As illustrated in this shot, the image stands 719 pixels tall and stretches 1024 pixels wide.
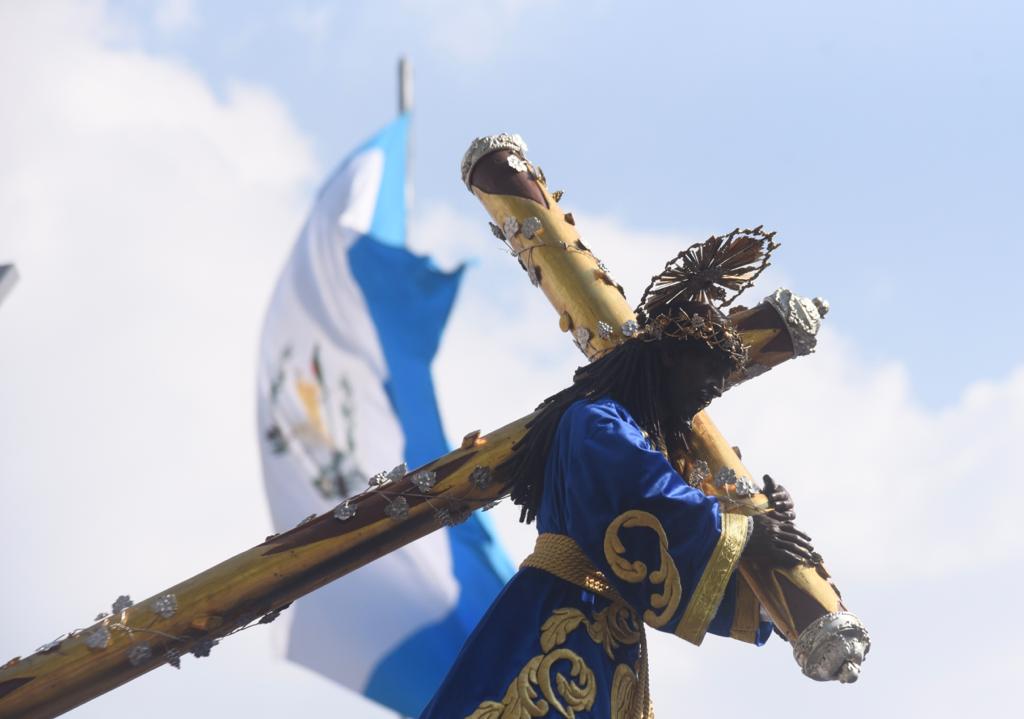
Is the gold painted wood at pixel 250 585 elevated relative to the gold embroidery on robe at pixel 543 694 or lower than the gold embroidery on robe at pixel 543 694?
elevated

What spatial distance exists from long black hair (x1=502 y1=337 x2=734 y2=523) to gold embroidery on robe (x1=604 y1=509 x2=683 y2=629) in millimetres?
542

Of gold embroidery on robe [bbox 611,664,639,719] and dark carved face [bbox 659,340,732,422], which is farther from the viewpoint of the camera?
dark carved face [bbox 659,340,732,422]

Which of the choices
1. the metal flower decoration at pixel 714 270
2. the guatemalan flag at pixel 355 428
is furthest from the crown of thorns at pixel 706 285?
the guatemalan flag at pixel 355 428

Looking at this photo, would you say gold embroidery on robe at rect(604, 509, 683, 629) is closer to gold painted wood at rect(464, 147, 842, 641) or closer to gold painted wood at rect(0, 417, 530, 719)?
gold painted wood at rect(464, 147, 842, 641)

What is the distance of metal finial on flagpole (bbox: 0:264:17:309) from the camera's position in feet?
30.0

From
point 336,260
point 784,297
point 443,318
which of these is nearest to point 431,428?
point 443,318

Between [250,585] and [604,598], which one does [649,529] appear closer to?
[604,598]

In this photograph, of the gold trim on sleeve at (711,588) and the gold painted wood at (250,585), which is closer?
the gold trim on sleeve at (711,588)

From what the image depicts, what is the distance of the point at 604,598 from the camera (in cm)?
598

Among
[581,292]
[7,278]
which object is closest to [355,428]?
[7,278]

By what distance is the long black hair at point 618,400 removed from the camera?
246 inches

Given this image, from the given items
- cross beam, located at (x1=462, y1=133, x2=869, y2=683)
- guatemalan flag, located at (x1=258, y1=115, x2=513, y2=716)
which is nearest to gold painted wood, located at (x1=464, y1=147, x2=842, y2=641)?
cross beam, located at (x1=462, y1=133, x2=869, y2=683)

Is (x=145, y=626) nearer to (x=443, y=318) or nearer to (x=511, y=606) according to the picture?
(x=511, y=606)

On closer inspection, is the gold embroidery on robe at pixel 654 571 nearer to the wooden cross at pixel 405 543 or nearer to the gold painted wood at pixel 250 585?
the wooden cross at pixel 405 543
